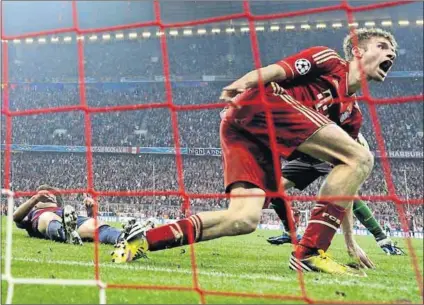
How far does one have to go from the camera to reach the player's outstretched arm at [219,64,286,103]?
7.91 feet

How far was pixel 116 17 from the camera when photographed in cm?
1745

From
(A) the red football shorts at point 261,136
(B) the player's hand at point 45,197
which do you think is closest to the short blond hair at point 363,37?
(A) the red football shorts at point 261,136

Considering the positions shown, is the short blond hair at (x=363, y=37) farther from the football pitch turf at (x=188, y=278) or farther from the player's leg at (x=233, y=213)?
the football pitch turf at (x=188, y=278)

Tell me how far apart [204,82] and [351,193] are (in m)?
13.3

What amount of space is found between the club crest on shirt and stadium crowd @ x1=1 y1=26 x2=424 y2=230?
729 cm

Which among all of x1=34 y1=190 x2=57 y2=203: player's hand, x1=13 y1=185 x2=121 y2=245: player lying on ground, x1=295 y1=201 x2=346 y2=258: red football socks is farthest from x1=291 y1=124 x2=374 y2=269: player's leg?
x1=34 y1=190 x2=57 y2=203: player's hand

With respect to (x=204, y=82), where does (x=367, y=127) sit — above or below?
below

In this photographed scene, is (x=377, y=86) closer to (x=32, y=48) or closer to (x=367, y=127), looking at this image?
(x=367, y=127)

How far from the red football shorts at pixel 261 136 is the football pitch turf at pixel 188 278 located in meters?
0.48

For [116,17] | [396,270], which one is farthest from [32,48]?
[396,270]

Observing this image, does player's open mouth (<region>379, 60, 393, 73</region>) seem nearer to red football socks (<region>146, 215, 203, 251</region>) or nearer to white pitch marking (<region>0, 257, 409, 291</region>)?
white pitch marking (<region>0, 257, 409, 291</region>)

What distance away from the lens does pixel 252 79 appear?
8.23 ft

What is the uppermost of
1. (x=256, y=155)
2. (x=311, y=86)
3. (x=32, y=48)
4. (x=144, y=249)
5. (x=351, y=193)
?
(x=32, y=48)

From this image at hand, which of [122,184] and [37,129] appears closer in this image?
[122,184]
